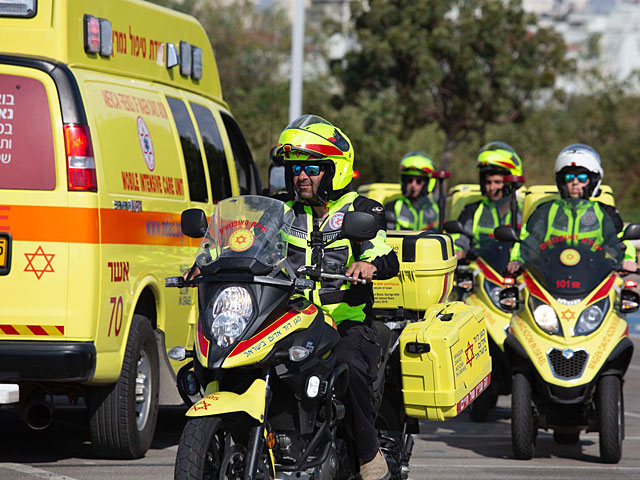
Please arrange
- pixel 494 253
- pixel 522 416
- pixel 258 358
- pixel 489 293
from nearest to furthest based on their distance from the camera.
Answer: pixel 258 358
pixel 522 416
pixel 489 293
pixel 494 253

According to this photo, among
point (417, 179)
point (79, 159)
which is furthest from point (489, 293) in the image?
point (79, 159)

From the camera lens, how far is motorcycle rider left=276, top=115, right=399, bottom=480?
6008 millimetres

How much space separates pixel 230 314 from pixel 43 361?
2.56 meters

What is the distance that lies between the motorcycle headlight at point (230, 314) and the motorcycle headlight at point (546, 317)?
393 cm

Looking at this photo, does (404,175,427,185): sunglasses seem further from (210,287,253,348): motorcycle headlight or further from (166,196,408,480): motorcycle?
(210,287,253,348): motorcycle headlight

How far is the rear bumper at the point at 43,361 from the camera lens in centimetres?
750

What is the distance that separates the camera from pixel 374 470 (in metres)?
6.16

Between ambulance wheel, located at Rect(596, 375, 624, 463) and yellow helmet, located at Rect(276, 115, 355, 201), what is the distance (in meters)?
3.20

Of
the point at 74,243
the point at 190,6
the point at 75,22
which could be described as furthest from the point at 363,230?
the point at 190,6

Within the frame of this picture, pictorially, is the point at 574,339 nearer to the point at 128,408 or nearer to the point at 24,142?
the point at 128,408

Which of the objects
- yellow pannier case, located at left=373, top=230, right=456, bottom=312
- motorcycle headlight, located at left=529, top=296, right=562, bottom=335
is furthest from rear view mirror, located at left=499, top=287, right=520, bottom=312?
yellow pannier case, located at left=373, top=230, right=456, bottom=312

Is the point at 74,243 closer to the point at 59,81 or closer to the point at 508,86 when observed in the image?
the point at 59,81

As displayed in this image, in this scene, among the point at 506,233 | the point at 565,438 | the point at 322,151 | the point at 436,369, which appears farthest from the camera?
the point at 565,438

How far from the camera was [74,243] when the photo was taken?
24.7ft
